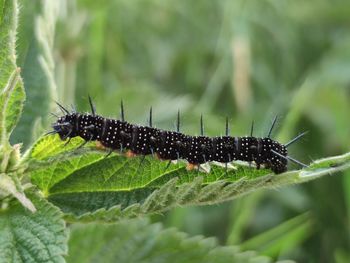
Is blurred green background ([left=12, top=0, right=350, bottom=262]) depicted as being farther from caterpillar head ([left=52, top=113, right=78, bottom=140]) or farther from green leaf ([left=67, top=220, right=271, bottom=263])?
green leaf ([left=67, top=220, right=271, bottom=263])

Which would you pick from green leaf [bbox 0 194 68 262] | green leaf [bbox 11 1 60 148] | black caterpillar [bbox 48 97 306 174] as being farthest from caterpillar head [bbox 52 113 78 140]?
green leaf [bbox 0 194 68 262]

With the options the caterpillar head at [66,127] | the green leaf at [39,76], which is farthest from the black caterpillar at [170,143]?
the green leaf at [39,76]

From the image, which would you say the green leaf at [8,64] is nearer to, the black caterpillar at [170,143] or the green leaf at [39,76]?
the black caterpillar at [170,143]

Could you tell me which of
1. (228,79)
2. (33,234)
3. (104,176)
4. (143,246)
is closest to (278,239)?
(143,246)

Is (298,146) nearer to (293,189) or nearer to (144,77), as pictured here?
(293,189)

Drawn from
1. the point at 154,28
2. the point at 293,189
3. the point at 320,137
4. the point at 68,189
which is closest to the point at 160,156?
the point at 68,189

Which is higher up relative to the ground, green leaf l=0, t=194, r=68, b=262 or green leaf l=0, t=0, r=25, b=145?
green leaf l=0, t=0, r=25, b=145
